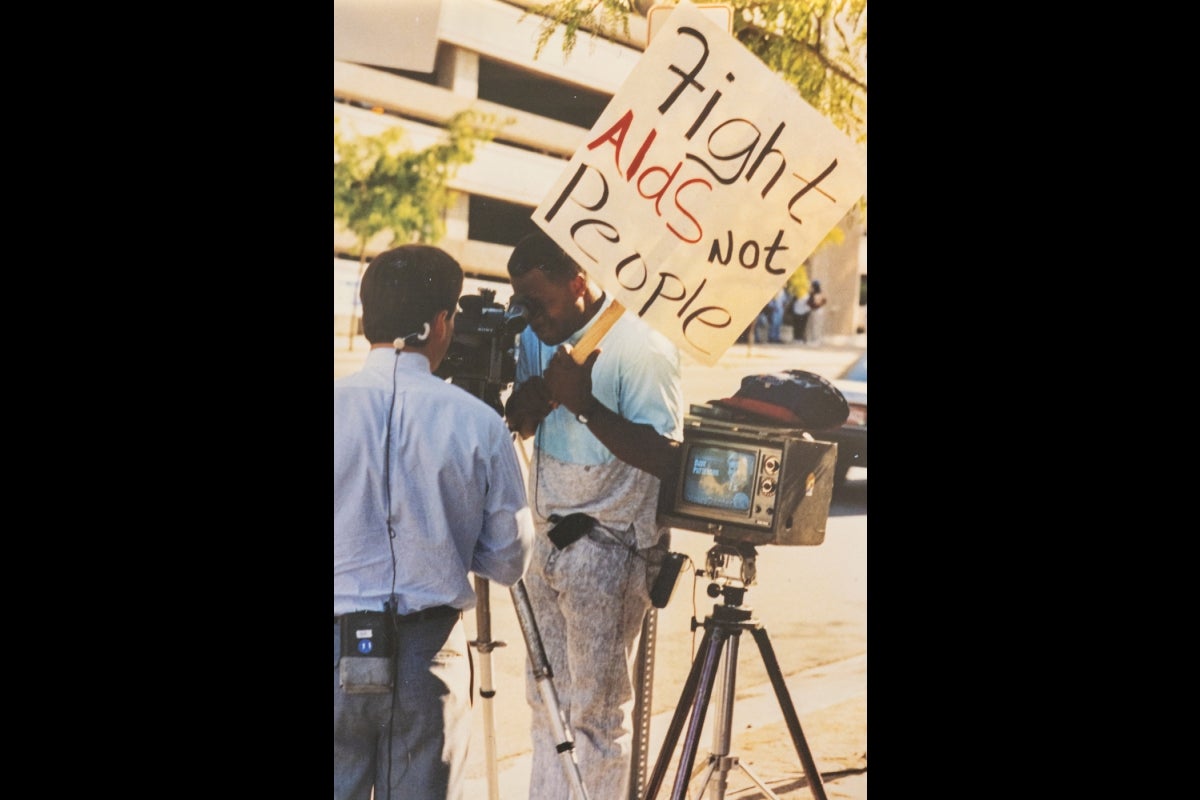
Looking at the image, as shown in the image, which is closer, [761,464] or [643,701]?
[761,464]

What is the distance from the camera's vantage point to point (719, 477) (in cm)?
486

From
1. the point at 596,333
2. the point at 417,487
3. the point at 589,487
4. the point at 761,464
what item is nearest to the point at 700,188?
the point at 596,333

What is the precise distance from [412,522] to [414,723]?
573 millimetres

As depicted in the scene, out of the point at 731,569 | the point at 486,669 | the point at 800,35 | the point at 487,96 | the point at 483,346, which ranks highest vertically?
the point at 800,35

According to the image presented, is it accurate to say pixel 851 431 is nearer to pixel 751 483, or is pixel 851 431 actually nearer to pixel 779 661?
pixel 751 483

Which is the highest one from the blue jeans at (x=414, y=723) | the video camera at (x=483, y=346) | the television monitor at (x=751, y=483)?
the video camera at (x=483, y=346)

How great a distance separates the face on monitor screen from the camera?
4.86 metres

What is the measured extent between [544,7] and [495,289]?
32.1 inches

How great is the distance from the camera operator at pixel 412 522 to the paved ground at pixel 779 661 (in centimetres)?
13

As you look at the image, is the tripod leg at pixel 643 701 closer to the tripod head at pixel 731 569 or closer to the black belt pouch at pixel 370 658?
the tripod head at pixel 731 569

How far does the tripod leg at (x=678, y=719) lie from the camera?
4.96 m

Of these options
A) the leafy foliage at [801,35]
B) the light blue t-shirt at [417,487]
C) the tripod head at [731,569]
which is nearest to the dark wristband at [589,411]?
the light blue t-shirt at [417,487]
